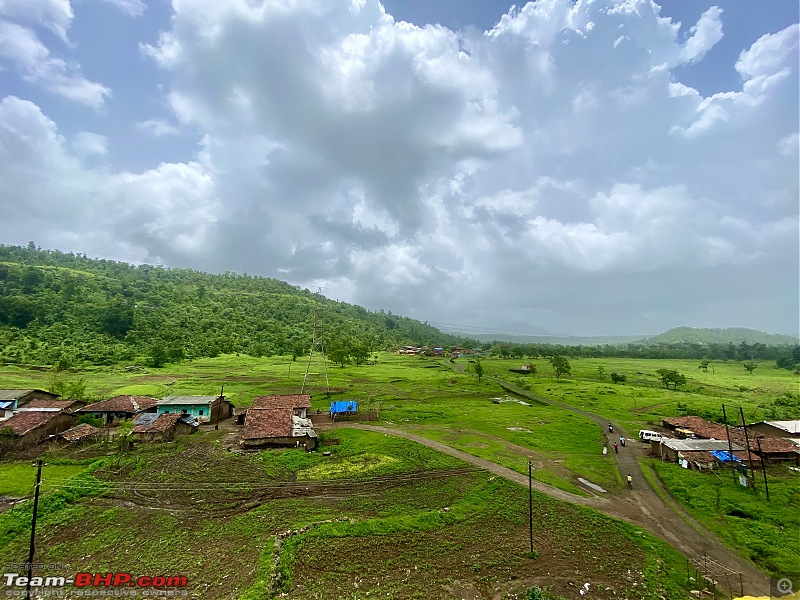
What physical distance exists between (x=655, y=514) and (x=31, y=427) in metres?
59.6

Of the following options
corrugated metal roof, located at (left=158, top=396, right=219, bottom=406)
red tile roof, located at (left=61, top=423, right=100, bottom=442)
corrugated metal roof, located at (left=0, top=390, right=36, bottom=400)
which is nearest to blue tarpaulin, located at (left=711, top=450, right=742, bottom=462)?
corrugated metal roof, located at (left=158, top=396, right=219, bottom=406)

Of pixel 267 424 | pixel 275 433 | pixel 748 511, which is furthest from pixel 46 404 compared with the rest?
pixel 748 511

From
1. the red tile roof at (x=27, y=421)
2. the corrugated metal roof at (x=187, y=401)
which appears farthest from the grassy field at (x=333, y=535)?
the corrugated metal roof at (x=187, y=401)

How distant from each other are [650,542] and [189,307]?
554 ft

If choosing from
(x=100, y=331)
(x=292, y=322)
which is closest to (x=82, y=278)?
(x=100, y=331)

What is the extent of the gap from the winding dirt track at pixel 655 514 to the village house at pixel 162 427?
2916cm

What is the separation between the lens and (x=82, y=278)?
552 ft

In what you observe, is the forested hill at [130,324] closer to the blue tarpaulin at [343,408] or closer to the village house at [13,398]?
the village house at [13,398]

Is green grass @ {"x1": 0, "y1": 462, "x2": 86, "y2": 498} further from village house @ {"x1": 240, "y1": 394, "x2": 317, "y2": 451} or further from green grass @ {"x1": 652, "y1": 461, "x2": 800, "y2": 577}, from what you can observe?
green grass @ {"x1": 652, "y1": 461, "x2": 800, "y2": 577}

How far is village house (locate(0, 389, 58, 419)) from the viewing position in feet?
164

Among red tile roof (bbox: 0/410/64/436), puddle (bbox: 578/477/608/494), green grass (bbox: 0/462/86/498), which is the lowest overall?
puddle (bbox: 578/477/608/494)

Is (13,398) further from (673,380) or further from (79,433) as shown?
(673,380)

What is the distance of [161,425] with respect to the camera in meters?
44.0

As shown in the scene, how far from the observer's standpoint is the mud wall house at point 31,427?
1519 inches
